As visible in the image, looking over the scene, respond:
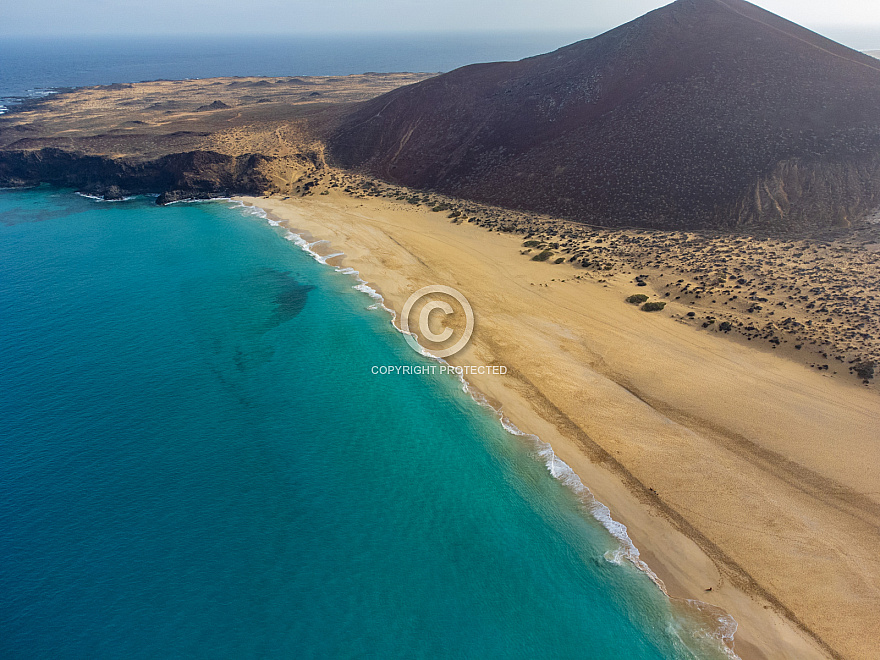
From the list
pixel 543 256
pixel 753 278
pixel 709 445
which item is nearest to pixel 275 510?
pixel 709 445

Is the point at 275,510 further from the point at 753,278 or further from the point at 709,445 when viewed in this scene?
the point at 753,278

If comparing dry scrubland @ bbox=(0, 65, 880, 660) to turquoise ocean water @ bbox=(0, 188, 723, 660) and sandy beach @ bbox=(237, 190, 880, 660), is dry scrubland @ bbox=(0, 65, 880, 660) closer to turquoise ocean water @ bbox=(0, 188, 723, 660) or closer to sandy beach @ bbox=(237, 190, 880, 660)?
sandy beach @ bbox=(237, 190, 880, 660)

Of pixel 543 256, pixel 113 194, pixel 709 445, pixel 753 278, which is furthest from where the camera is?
pixel 113 194

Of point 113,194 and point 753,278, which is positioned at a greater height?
point 753,278

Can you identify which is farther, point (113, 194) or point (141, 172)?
point (141, 172)

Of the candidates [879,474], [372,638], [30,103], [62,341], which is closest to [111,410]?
[62,341]

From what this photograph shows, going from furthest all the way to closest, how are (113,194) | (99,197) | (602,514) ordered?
(99,197) < (113,194) < (602,514)

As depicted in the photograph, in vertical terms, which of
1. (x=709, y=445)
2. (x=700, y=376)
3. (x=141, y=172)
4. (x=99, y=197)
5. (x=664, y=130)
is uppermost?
(x=664, y=130)
